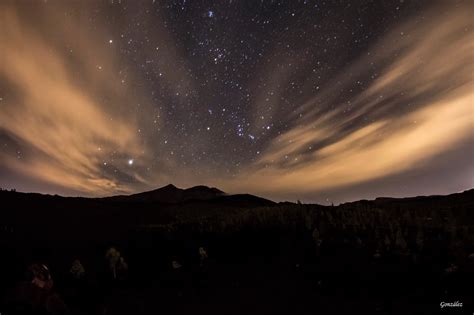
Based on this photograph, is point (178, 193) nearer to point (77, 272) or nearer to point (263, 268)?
point (77, 272)

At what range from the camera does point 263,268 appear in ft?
22.8

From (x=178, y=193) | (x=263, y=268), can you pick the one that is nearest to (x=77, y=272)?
(x=263, y=268)

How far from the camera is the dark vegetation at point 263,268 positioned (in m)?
5.38

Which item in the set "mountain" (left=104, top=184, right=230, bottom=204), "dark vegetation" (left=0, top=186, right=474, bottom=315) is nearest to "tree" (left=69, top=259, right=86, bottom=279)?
"dark vegetation" (left=0, top=186, right=474, bottom=315)

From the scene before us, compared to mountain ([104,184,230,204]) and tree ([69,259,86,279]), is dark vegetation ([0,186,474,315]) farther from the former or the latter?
mountain ([104,184,230,204])

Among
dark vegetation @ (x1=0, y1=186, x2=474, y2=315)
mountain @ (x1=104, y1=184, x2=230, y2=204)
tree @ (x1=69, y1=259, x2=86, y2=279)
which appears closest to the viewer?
dark vegetation @ (x1=0, y1=186, x2=474, y2=315)

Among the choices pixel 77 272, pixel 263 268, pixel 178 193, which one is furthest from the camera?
pixel 178 193

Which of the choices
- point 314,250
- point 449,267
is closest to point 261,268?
point 314,250

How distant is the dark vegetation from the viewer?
5.38 metres

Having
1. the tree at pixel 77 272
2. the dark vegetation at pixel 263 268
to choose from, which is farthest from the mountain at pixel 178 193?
the tree at pixel 77 272

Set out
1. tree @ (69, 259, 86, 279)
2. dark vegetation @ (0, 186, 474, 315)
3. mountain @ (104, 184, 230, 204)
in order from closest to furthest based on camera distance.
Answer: dark vegetation @ (0, 186, 474, 315)
tree @ (69, 259, 86, 279)
mountain @ (104, 184, 230, 204)

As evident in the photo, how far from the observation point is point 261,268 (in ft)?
22.9

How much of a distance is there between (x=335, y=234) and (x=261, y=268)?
2280mm

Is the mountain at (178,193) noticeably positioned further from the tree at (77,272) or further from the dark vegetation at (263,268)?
the tree at (77,272)
